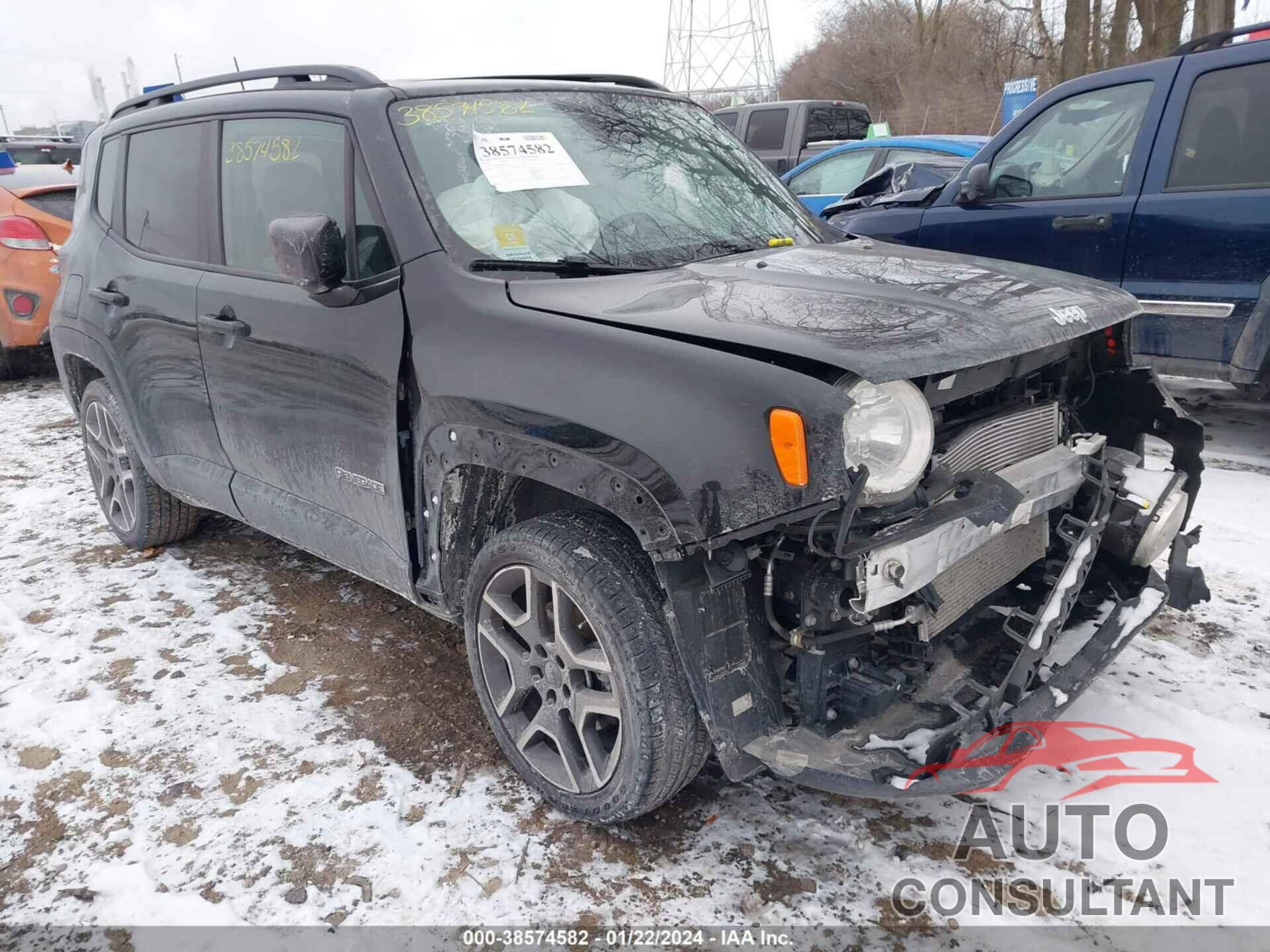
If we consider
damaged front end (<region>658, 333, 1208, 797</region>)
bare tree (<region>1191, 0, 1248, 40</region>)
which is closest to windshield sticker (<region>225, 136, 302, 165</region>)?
damaged front end (<region>658, 333, 1208, 797</region>)

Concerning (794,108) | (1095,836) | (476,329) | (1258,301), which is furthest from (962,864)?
Answer: (794,108)

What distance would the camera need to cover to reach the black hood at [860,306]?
194cm

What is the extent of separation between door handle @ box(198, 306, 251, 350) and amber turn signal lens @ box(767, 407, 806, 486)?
2.04 metres

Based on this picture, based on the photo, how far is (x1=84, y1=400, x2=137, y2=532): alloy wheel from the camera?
426cm

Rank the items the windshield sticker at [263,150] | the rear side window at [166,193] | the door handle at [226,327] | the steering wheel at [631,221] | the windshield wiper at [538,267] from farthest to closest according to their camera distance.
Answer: the rear side window at [166,193], the door handle at [226,327], the windshield sticker at [263,150], the steering wheel at [631,221], the windshield wiper at [538,267]

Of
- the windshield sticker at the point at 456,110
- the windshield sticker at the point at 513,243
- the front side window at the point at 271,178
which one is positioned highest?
the windshield sticker at the point at 456,110

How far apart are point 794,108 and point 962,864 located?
12333mm

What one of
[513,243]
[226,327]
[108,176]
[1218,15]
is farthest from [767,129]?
[513,243]

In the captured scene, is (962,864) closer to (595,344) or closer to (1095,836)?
(1095,836)

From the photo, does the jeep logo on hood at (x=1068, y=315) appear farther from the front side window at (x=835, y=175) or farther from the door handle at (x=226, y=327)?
the front side window at (x=835, y=175)

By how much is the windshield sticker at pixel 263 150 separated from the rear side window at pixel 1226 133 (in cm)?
418

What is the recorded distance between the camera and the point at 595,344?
6.93 feet

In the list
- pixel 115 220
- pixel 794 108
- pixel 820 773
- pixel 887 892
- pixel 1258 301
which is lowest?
pixel 887 892

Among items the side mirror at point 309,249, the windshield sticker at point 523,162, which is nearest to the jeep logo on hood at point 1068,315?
the windshield sticker at point 523,162
